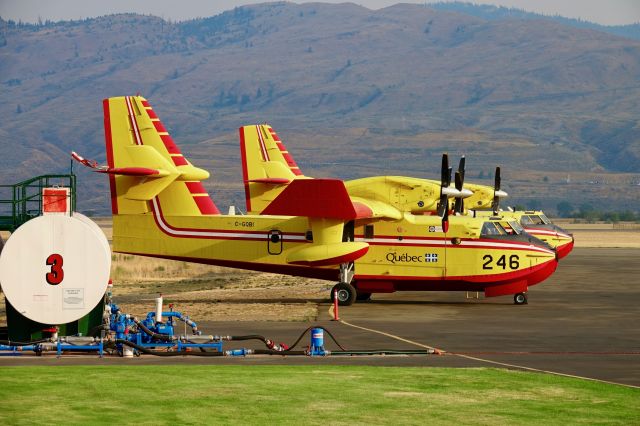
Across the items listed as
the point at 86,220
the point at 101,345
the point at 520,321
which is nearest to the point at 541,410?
the point at 101,345

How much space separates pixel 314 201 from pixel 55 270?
1497 centimetres

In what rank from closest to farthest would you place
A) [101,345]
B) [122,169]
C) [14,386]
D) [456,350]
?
[14,386]
[101,345]
[456,350]
[122,169]

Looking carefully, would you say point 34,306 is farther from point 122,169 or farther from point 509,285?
point 509,285

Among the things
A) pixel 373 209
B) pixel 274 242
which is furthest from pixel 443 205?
pixel 274 242

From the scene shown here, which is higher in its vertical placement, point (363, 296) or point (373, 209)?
point (373, 209)

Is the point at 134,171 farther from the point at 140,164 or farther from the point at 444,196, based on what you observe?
the point at 444,196

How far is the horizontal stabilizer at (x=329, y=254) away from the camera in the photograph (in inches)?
1639

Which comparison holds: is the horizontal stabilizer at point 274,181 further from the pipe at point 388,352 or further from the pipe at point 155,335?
the pipe at point 155,335

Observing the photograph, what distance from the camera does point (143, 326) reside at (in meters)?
27.3

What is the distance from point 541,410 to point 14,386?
29.4 ft

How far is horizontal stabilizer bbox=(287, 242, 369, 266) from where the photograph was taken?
137 feet

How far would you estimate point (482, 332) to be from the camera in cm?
3316

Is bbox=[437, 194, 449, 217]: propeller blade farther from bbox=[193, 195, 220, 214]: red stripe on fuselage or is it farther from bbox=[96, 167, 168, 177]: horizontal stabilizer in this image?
bbox=[96, 167, 168, 177]: horizontal stabilizer

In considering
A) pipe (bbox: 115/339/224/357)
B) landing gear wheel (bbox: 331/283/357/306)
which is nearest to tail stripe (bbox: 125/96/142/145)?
landing gear wheel (bbox: 331/283/357/306)
